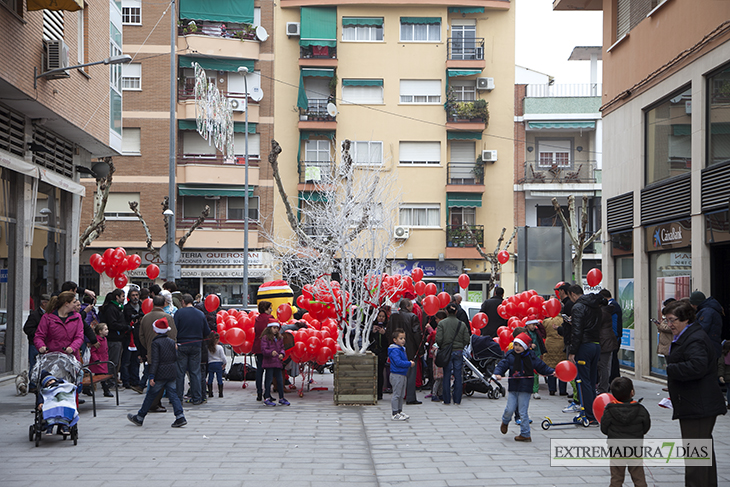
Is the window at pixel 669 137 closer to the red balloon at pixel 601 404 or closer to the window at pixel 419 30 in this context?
the red balloon at pixel 601 404

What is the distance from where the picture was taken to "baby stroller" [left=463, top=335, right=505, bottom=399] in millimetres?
12719

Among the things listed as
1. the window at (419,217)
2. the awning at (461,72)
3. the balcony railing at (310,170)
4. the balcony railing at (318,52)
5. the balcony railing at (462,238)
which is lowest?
the balcony railing at (462,238)

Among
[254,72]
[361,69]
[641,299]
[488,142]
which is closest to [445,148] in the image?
[488,142]

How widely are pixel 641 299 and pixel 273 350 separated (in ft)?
27.3

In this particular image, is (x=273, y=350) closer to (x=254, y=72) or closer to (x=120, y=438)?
(x=120, y=438)

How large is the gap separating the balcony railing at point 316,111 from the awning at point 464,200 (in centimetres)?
688

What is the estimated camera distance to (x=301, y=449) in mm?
8109

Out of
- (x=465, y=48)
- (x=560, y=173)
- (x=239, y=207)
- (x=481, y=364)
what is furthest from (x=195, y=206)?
(x=481, y=364)

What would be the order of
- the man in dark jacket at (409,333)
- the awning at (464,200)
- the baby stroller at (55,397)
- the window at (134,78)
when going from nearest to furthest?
1. the baby stroller at (55,397)
2. the man in dark jacket at (409,333)
3. the window at (134,78)
4. the awning at (464,200)

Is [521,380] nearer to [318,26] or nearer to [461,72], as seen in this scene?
[461,72]

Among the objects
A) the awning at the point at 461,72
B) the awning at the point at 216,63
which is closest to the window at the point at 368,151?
the awning at the point at 461,72

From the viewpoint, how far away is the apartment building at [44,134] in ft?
42.2

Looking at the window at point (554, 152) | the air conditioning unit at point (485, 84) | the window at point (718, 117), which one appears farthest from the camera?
the window at point (554, 152)

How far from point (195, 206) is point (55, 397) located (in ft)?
85.2
